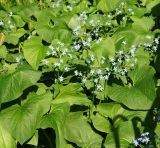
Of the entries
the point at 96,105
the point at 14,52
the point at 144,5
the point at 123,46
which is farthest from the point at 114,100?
the point at 144,5

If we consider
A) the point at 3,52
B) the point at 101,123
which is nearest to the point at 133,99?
the point at 101,123

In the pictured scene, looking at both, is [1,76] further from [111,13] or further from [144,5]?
[144,5]

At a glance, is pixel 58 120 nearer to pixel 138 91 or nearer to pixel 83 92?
pixel 83 92

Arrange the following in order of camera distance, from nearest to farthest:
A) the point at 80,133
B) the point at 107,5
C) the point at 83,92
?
the point at 80,133 → the point at 83,92 → the point at 107,5

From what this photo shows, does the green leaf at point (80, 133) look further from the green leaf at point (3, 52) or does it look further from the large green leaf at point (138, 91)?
the green leaf at point (3, 52)

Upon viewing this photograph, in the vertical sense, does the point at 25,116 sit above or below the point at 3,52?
below

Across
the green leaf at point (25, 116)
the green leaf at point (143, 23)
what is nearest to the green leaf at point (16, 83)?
the green leaf at point (25, 116)
